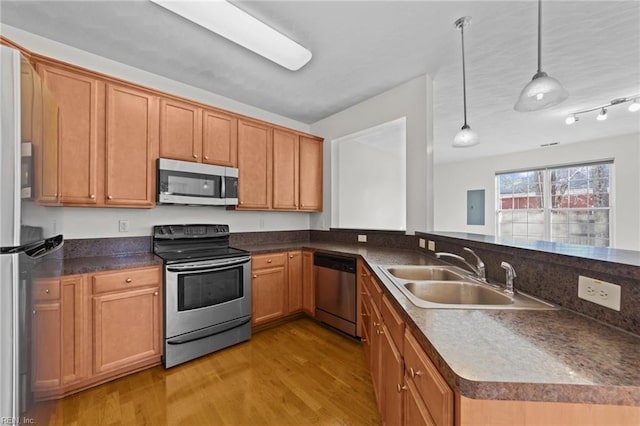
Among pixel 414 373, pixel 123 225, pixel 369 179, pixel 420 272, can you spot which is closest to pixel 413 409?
pixel 414 373

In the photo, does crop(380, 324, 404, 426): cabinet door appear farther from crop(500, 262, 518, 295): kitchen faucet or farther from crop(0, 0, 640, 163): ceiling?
crop(0, 0, 640, 163): ceiling

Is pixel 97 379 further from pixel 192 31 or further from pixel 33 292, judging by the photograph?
pixel 192 31

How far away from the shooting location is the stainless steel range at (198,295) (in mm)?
2080

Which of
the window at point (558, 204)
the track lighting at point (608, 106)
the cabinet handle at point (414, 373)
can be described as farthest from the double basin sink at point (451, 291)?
the window at point (558, 204)

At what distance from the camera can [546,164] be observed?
5.32 m

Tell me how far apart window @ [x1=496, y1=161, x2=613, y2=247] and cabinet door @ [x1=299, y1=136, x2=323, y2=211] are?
370 cm

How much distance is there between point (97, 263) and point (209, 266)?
2.58 feet

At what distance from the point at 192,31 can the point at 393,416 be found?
111 inches

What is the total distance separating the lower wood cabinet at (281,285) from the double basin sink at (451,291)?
54.1 inches

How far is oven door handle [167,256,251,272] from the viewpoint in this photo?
6.91 feet

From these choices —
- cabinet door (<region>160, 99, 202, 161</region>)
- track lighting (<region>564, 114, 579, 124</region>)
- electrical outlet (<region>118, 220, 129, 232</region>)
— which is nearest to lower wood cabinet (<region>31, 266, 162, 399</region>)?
electrical outlet (<region>118, 220, 129, 232</region>)

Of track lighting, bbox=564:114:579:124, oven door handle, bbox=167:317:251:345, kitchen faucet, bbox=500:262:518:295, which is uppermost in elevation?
track lighting, bbox=564:114:579:124

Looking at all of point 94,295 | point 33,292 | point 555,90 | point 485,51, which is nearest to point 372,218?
point 485,51

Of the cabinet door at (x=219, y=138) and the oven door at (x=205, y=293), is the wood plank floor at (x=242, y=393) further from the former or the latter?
the cabinet door at (x=219, y=138)
